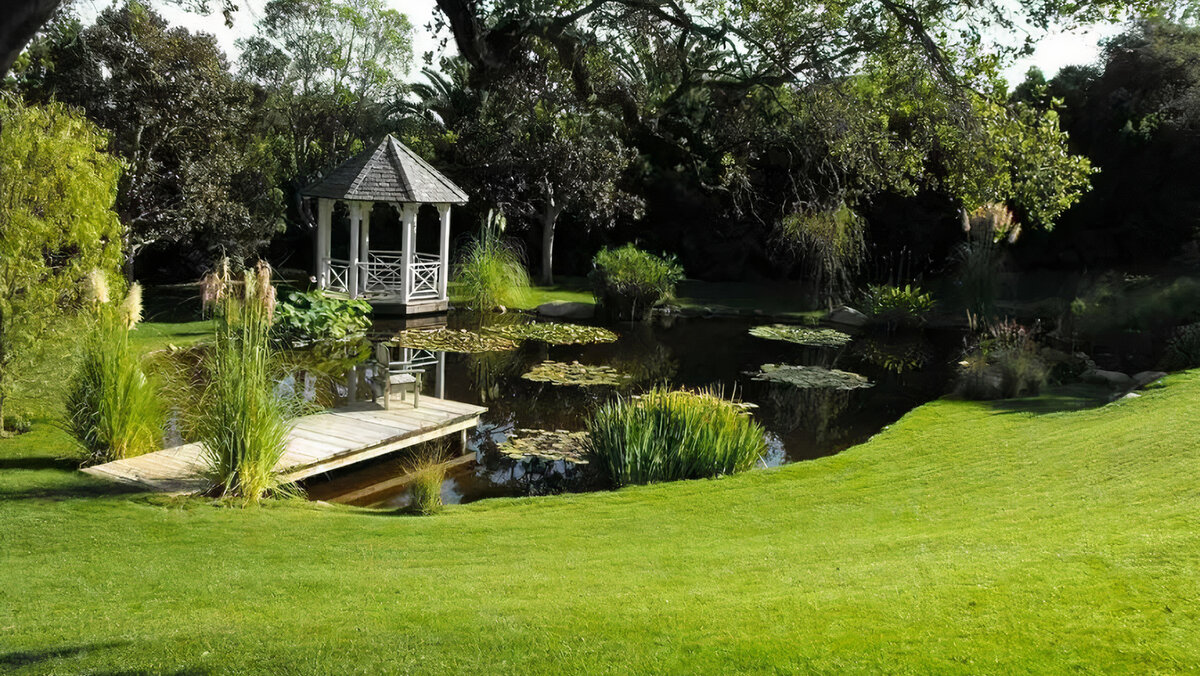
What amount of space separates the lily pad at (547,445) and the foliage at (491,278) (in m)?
9.70

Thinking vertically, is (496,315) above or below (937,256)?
below

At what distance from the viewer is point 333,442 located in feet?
30.6

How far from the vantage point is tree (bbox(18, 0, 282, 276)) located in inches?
712

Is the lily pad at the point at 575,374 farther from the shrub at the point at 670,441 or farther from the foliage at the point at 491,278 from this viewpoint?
the foliage at the point at 491,278

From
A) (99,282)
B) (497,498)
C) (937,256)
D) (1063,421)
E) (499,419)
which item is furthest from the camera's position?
(937,256)

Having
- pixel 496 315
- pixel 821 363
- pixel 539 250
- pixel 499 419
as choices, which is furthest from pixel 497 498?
pixel 539 250

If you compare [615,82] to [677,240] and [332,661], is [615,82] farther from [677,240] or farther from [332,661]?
[677,240]

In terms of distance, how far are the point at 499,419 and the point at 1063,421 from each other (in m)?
6.48

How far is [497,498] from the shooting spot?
8.58 meters

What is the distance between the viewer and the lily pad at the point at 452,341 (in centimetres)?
1617

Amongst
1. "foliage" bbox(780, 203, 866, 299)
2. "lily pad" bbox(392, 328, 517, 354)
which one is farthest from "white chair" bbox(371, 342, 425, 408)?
"foliage" bbox(780, 203, 866, 299)

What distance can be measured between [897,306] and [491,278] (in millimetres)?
8751

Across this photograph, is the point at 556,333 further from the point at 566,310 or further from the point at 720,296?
the point at 720,296

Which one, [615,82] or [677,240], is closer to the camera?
[615,82]
